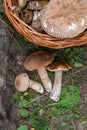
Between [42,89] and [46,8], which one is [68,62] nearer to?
[42,89]

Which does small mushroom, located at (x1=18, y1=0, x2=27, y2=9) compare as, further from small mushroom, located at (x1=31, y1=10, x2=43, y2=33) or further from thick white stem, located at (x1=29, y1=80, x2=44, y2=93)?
thick white stem, located at (x1=29, y1=80, x2=44, y2=93)

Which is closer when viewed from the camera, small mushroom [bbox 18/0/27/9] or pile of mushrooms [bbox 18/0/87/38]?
pile of mushrooms [bbox 18/0/87/38]

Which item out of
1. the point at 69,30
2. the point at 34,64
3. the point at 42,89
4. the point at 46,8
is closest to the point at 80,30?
the point at 69,30

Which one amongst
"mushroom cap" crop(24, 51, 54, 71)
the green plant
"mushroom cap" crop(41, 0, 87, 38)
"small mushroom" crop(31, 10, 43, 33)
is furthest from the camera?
the green plant

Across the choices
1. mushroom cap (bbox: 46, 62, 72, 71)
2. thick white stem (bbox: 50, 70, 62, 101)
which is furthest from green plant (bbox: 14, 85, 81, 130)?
mushroom cap (bbox: 46, 62, 72, 71)

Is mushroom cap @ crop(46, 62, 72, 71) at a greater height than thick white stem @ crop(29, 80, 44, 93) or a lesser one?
greater

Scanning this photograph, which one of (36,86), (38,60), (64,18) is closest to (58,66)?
(38,60)

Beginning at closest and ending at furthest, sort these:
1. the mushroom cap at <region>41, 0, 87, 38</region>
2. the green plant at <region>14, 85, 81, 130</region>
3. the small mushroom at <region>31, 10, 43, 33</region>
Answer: the mushroom cap at <region>41, 0, 87, 38</region>, the small mushroom at <region>31, 10, 43, 33</region>, the green plant at <region>14, 85, 81, 130</region>

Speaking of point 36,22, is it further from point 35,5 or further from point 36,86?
point 36,86
